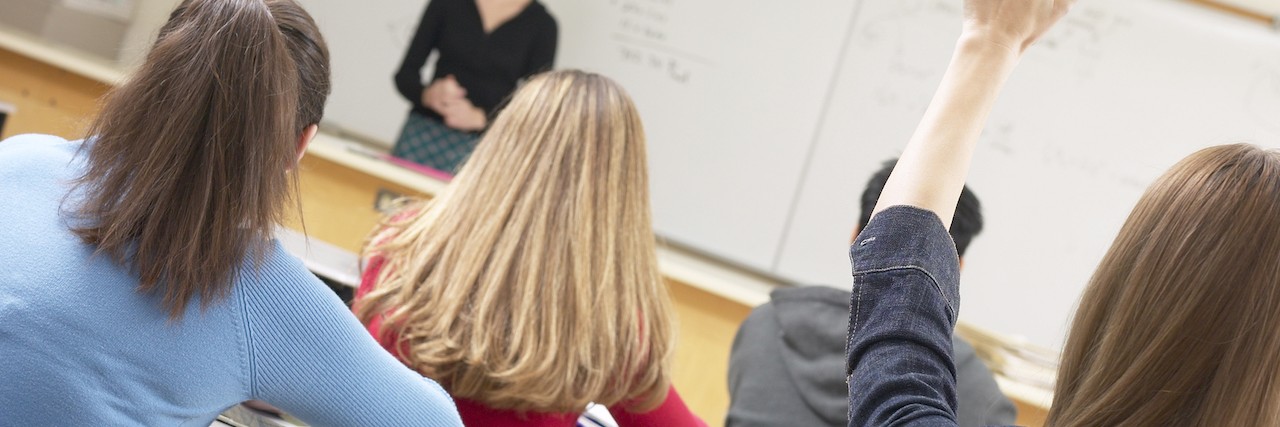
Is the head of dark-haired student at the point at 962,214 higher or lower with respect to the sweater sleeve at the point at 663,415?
higher

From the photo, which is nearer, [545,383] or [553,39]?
[545,383]

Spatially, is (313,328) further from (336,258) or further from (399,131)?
(399,131)

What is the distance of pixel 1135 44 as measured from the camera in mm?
3828

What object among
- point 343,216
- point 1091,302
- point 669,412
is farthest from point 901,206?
point 343,216

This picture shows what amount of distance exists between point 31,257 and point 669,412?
1083 mm

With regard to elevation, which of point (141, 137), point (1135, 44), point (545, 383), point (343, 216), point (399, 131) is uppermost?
point (1135, 44)

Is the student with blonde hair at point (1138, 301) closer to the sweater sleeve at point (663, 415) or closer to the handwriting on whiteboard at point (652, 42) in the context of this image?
the sweater sleeve at point (663, 415)

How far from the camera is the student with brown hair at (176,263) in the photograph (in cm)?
108

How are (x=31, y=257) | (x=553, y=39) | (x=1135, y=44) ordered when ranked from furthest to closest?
(x=553, y=39) < (x=1135, y=44) < (x=31, y=257)

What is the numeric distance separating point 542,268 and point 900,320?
1.13 meters

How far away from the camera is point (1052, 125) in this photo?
3920 millimetres

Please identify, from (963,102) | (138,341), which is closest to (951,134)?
(963,102)

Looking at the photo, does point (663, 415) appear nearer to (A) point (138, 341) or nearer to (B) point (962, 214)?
(B) point (962, 214)

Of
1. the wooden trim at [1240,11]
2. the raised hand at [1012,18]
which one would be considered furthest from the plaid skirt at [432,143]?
the raised hand at [1012,18]
